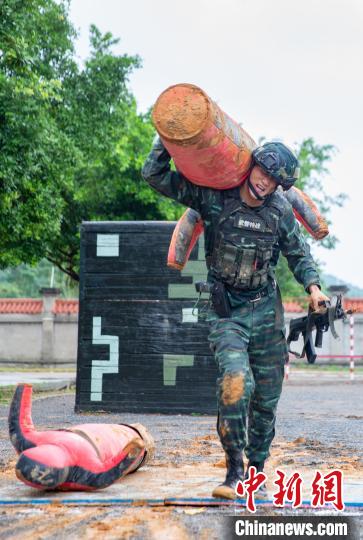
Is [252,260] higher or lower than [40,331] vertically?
lower

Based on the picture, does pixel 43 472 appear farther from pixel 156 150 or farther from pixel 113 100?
pixel 113 100

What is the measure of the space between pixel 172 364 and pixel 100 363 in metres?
0.89

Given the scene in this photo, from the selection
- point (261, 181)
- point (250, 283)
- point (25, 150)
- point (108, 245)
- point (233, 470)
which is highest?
point (25, 150)

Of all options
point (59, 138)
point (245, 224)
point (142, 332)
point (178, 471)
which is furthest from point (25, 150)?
point (245, 224)

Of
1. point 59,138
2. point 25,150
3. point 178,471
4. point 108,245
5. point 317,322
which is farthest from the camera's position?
point 59,138

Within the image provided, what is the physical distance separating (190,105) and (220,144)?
274mm

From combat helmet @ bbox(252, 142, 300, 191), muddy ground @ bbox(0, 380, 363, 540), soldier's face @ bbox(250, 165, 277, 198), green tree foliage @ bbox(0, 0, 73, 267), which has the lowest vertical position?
muddy ground @ bbox(0, 380, 363, 540)

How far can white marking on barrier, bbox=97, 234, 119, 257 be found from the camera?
10.9 m

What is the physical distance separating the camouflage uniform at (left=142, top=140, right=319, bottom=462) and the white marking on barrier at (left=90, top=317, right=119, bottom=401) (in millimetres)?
5907

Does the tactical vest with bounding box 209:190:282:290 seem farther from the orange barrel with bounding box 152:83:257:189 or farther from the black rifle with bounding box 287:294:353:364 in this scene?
the black rifle with bounding box 287:294:353:364

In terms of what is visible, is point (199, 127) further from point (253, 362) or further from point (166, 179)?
point (253, 362)

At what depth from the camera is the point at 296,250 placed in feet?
16.8

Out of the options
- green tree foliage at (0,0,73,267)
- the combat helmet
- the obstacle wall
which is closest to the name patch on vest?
the combat helmet

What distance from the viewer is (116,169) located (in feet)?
82.6
